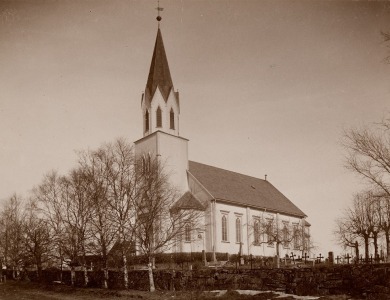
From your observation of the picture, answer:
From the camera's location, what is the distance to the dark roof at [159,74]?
147 feet

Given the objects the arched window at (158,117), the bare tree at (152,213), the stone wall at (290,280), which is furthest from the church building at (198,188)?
the stone wall at (290,280)

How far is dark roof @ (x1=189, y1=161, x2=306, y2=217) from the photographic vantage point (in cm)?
4634

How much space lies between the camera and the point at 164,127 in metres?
44.2

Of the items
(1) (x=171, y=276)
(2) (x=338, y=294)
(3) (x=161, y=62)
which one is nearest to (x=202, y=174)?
(3) (x=161, y=62)

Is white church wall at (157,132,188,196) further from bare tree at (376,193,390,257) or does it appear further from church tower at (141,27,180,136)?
bare tree at (376,193,390,257)

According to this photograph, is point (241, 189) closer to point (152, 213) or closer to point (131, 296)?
point (152, 213)

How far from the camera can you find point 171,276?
26.6 metres

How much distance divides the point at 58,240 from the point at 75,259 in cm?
255

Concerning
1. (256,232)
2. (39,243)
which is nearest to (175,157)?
(256,232)

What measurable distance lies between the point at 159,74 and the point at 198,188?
1202 centimetres

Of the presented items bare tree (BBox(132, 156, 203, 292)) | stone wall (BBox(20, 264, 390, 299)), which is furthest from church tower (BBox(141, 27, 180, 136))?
stone wall (BBox(20, 264, 390, 299))

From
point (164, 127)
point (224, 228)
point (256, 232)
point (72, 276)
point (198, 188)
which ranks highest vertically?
point (164, 127)

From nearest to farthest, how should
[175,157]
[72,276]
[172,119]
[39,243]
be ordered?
1. [72,276]
2. [39,243]
3. [175,157]
4. [172,119]

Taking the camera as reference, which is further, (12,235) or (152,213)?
(12,235)
